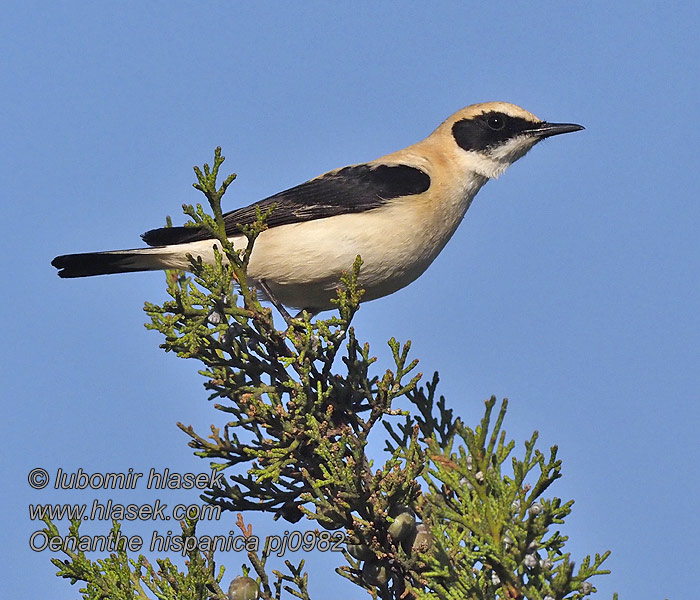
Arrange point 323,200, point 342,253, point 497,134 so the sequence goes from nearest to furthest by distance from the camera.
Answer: point 342,253
point 323,200
point 497,134

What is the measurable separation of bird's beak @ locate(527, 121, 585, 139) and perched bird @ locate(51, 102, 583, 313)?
0.01m

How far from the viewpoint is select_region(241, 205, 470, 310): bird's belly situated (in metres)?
6.02

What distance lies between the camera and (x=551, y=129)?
7.23m

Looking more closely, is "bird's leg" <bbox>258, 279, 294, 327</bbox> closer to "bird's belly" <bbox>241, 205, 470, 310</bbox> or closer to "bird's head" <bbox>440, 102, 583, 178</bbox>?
"bird's belly" <bbox>241, 205, 470, 310</bbox>

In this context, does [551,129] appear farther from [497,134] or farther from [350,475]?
[350,475]

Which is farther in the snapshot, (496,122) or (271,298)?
(496,122)

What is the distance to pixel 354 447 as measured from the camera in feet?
14.1

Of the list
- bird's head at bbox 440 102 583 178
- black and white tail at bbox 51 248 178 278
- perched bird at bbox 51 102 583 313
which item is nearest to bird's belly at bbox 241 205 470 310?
perched bird at bbox 51 102 583 313

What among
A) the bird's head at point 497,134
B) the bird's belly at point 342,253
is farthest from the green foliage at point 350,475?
the bird's head at point 497,134

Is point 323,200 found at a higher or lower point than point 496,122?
lower

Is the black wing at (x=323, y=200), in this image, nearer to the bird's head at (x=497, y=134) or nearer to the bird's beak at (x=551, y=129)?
the bird's head at (x=497, y=134)

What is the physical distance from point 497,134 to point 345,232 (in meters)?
2.00

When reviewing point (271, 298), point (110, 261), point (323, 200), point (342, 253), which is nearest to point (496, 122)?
point (323, 200)

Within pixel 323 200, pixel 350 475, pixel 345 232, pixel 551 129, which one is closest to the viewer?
pixel 350 475
